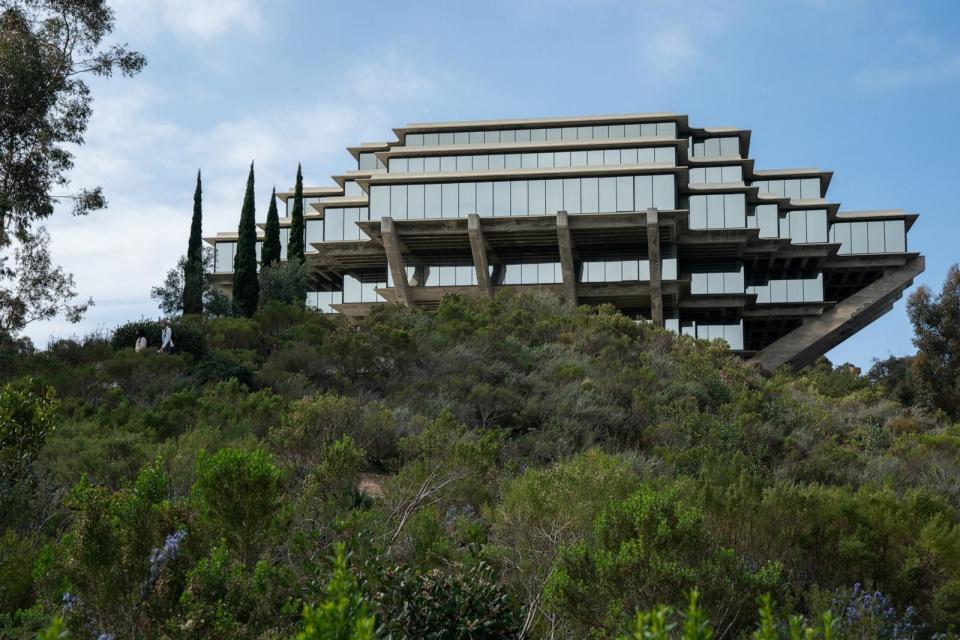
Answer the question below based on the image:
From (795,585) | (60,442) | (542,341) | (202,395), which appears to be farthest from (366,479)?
(542,341)

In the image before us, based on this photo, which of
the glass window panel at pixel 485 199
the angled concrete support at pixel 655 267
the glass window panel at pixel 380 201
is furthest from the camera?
the glass window panel at pixel 380 201

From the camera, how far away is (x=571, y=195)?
42906mm

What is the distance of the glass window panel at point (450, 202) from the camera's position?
4373cm

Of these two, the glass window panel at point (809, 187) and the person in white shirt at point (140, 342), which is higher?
the glass window panel at point (809, 187)

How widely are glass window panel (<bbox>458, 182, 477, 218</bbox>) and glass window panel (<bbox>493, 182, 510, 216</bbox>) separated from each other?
96 cm

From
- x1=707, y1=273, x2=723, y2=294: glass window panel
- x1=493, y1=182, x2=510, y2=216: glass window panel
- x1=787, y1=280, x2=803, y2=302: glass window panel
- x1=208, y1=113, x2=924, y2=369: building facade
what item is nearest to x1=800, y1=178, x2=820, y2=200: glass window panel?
x1=208, y1=113, x2=924, y2=369: building facade

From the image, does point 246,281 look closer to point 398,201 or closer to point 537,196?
point 398,201

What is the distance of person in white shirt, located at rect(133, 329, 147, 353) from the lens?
22.0 meters

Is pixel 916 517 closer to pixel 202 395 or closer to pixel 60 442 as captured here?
pixel 60 442

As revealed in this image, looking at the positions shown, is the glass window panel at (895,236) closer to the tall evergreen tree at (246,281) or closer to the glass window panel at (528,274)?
the glass window panel at (528,274)

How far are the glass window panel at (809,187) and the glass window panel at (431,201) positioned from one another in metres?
21.6

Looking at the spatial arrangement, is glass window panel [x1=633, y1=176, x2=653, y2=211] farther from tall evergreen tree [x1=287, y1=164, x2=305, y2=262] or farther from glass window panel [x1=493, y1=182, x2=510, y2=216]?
tall evergreen tree [x1=287, y1=164, x2=305, y2=262]

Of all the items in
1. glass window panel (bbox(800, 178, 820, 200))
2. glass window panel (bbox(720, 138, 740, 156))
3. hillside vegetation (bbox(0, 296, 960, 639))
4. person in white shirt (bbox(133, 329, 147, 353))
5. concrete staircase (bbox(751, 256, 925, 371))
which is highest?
glass window panel (bbox(720, 138, 740, 156))

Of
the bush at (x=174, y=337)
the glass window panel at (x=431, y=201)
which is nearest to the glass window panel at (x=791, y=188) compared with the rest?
the glass window panel at (x=431, y=201)
